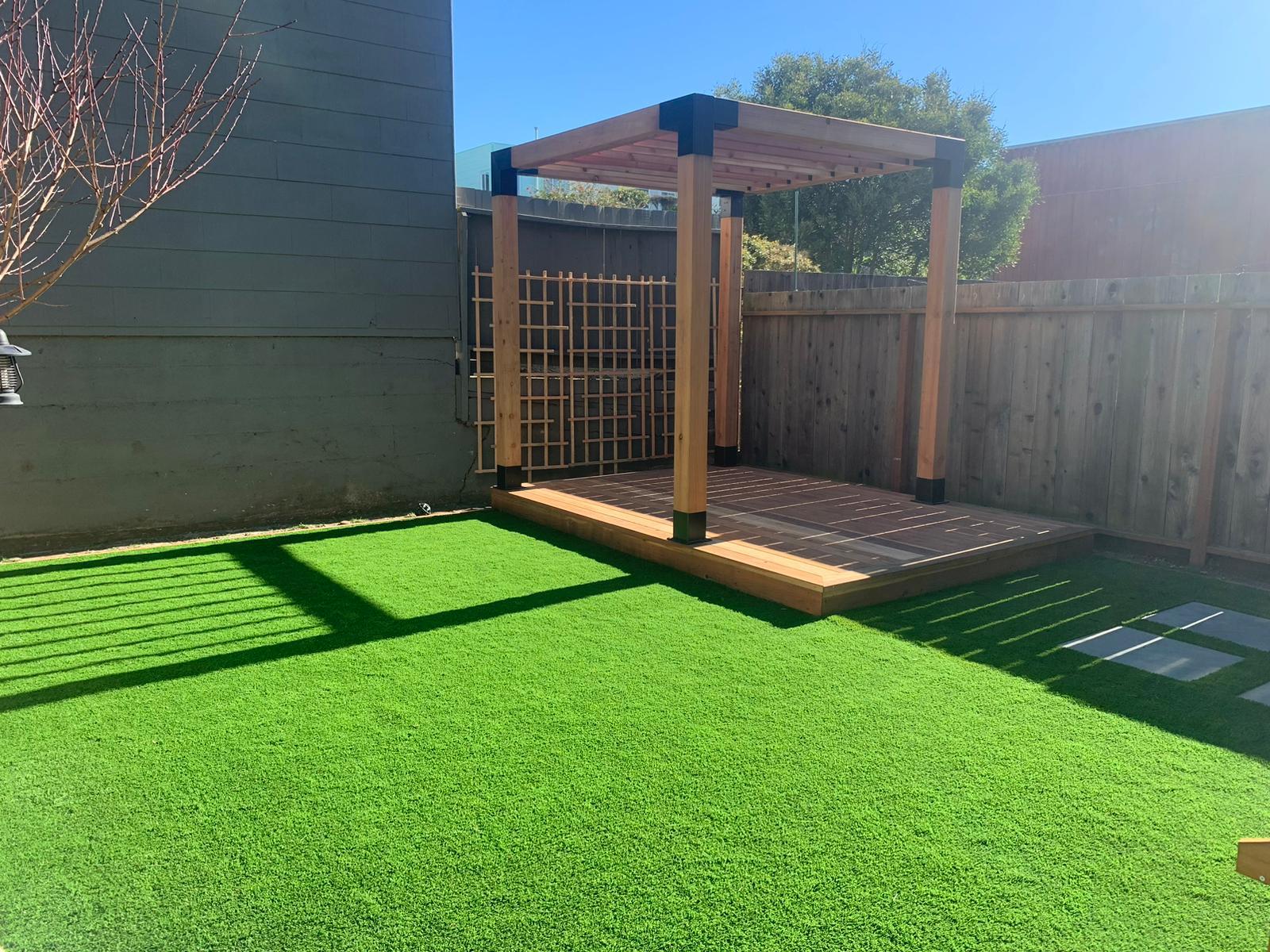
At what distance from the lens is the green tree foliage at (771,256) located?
593 inches

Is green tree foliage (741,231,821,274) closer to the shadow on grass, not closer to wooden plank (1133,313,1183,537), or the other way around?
wooden plank (1133,313,1183,537)

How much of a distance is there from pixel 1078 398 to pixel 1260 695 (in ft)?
8.09

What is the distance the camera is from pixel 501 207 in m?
6.10

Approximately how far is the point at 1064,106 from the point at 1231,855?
1009 inches

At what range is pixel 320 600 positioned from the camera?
4.24m

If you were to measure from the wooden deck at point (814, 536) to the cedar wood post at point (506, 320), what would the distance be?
314 mm

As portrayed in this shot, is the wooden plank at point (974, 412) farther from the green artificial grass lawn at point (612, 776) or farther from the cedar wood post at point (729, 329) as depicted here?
the cedar wood post at point (729, 329)

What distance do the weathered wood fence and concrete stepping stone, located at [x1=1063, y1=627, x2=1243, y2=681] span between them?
1338mm

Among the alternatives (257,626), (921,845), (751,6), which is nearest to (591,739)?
(921,845)

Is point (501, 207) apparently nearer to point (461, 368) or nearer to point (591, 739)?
point (461, 368)

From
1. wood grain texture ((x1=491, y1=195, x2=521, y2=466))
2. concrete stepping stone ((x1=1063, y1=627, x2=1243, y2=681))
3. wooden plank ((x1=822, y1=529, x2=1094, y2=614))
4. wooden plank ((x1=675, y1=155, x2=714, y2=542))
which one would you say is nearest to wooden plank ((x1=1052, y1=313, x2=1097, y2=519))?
wooden plank ((x1=822, y1=529, x2=1094, y2=614))

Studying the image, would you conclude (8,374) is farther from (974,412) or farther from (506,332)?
(974,412)

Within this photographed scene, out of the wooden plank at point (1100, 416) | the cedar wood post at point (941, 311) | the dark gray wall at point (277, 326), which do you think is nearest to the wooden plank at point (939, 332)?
the cedar wood post at point (941, 311)

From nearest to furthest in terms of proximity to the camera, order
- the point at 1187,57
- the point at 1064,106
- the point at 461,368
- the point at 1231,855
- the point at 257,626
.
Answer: the point at 1231,855, the point at 257,626, the point at 461,368, the point at 1187,57, the point at 1064,106
